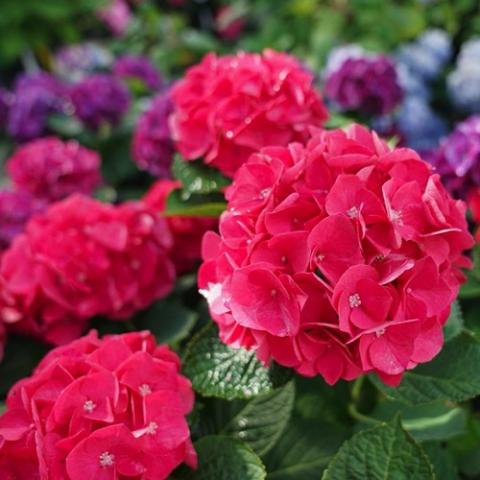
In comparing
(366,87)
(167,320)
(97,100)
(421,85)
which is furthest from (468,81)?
(167,320)

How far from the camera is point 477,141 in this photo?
1.14 m

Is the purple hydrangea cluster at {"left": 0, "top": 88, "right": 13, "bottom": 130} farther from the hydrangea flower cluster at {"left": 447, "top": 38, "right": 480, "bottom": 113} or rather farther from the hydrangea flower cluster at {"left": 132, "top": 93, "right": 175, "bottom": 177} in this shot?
the hydrangea flower cluster at {"left": 447, "top": 38, "right": 480, "bottom": 113}

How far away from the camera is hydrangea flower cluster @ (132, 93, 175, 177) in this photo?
1387mm

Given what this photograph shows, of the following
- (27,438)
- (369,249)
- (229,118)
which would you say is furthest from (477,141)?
(27,438)

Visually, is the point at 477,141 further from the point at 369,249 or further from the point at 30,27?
the point at 30,27

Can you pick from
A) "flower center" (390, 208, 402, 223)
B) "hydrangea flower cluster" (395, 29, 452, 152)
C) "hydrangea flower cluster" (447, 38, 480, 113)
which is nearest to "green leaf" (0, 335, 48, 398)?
"flower center" (390, 208, 402, 223)

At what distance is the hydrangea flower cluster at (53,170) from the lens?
5.10ft

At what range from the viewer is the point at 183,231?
3.91ft

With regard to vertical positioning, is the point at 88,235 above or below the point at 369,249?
below

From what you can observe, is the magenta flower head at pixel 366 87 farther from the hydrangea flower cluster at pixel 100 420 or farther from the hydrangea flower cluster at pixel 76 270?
the hydrangea flower cluster at pixel 100 420

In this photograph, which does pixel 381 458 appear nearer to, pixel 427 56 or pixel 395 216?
pixel 395 216

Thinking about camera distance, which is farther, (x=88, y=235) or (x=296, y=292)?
(x=88, y=235)

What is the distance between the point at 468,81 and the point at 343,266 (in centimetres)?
123

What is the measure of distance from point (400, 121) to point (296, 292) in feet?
3.89
